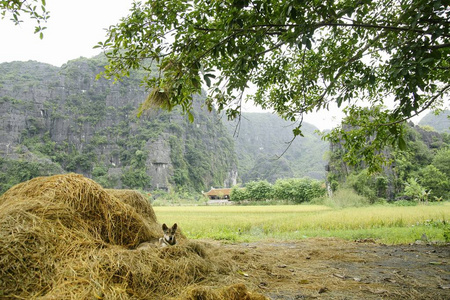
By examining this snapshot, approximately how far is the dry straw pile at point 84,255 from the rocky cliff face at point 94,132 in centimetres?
5464

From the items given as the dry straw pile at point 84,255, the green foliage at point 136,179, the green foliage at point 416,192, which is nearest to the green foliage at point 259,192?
the green foliage at point 416,192

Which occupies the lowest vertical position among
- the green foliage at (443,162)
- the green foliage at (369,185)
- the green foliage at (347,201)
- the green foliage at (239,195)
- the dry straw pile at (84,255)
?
the green foliage at (239,195)

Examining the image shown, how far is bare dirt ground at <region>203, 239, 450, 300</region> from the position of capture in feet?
9.59

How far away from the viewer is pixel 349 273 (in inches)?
152

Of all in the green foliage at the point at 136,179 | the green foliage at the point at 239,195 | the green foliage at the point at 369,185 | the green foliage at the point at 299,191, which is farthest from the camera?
the green foliage at the point at 136,179

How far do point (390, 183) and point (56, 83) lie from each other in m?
89.6

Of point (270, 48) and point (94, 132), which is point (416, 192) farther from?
point (94, 132)

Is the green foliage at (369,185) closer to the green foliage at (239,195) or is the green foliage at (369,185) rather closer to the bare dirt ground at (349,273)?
the green foliage at (239,195)

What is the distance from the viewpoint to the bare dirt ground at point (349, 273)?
2.92 metres

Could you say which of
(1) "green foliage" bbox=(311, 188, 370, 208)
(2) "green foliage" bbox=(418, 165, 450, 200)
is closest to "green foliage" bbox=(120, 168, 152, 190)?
(1) "green foliage" bbox=(311, 188, 370, 208)

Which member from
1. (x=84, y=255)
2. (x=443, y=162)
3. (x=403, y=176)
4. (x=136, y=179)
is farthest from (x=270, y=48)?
(x=136, y=179)

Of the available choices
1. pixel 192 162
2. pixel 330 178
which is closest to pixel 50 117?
pixel 192 162

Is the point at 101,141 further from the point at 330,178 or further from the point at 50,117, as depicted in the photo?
the point at 330,178

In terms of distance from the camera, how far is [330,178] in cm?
3994
